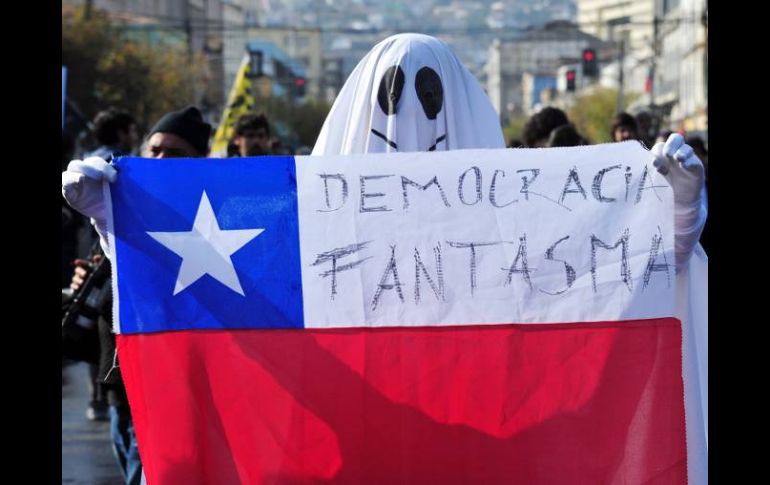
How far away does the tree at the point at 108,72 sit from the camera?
4522 cm

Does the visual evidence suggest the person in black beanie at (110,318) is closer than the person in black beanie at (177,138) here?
Yes

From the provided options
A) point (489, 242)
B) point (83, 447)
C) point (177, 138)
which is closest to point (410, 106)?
point (489, 242)

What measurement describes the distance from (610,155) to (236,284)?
121cm

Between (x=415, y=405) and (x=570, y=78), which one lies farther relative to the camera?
(x=570, y=78)

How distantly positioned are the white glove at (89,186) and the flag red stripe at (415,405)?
415 mm

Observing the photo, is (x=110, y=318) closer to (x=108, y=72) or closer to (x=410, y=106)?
(x=410, y=106)

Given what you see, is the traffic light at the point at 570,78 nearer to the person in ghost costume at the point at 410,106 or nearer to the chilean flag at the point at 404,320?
the person in ghost costume at the point at 410,106

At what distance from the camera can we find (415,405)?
168 inches

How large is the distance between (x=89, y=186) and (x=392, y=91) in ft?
3.72

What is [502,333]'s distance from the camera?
4344 mm

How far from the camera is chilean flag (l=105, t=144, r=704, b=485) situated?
4277 mm

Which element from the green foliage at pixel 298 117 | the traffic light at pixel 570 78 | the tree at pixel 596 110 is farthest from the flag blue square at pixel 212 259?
the green foliage at pixel 298 117
